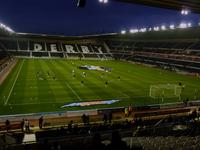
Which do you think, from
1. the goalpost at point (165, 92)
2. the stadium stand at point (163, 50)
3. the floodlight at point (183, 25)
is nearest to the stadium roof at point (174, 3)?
the goalpost at point (165, 92)

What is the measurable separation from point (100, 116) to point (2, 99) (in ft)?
38.4

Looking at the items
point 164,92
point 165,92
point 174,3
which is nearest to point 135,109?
point 164,92

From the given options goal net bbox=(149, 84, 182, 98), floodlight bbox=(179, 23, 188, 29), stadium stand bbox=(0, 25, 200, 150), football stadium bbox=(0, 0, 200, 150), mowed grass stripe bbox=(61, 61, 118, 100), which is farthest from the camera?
floodlight bbox=(179, 23, 188, 29)

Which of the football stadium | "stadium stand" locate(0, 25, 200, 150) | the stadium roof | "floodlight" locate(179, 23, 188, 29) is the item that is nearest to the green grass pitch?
the football stadium

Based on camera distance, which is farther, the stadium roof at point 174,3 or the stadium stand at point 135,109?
the stadium roof at point 174,3

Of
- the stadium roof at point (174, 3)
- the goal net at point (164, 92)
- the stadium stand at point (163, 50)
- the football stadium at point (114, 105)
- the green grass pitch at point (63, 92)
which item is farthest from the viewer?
the stadium stand at point (163, 50)

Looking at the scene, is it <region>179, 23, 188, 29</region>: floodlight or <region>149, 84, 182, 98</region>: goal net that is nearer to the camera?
<region>149, 84, 182, 98</region>: goal net

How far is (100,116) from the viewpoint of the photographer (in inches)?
906

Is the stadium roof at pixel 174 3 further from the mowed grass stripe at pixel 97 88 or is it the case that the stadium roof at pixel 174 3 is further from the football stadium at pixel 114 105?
the mowed grass stripe at pixel 97 88

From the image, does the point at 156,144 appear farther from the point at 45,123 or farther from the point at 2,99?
the point at 2,99

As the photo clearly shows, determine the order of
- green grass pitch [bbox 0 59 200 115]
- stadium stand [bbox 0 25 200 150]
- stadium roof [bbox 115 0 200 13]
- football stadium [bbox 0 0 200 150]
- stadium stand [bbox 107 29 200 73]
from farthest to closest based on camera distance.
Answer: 1. stadium stand [bbox 107 29 200 73]
2. green grass pitch [bbox 0 59 200 115]
3. stadium roof [bbox 115 0 200 13]
4. football stadium [bbox 0 0 200 150]
5. stadium stand [bbox 0 25 200 150]

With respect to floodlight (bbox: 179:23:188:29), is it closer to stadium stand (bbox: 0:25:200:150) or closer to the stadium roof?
stadium stand (bbox: 0:25:200:150)

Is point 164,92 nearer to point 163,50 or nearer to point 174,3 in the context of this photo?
point 174,3

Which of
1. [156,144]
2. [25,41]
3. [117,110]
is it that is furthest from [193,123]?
[25,41]
